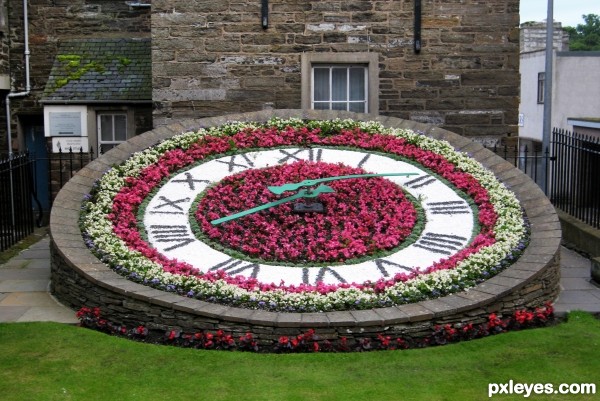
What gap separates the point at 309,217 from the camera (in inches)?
368

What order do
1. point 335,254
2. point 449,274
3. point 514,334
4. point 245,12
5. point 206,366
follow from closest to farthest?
point 206,366 < point 514,334 < point 449,274 < point 335,254 < point 245,12

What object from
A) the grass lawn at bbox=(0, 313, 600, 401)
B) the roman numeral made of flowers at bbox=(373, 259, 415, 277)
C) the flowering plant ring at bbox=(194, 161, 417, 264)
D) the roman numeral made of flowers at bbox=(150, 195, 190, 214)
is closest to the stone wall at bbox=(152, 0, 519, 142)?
the flowering plant ring at bbox=(194, 161, 417, 264)

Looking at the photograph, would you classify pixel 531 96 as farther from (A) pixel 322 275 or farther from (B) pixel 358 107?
(A) pixel 322 275

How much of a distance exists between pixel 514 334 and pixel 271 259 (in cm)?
259

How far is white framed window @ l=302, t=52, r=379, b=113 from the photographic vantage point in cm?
1297

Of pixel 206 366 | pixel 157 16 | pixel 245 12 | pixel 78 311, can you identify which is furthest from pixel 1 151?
pixel 206 366

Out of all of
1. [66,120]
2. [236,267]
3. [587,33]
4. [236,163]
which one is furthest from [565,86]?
[587,33]

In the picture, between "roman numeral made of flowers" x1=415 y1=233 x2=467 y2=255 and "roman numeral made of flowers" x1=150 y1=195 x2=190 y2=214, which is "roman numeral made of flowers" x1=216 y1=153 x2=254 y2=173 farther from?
"roman numeral made of flowers" x1=415 y1=233 x2=467 y2=255

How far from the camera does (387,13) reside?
1295cm

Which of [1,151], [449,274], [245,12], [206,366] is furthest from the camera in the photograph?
[1,151]

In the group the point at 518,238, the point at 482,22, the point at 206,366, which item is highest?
the point at 482,22

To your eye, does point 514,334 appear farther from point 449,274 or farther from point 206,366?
point 206,366

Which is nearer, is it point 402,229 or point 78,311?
point 78,311

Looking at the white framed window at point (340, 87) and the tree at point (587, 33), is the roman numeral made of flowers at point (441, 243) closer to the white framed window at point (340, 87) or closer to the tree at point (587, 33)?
the white framed window at point (340, 87)
